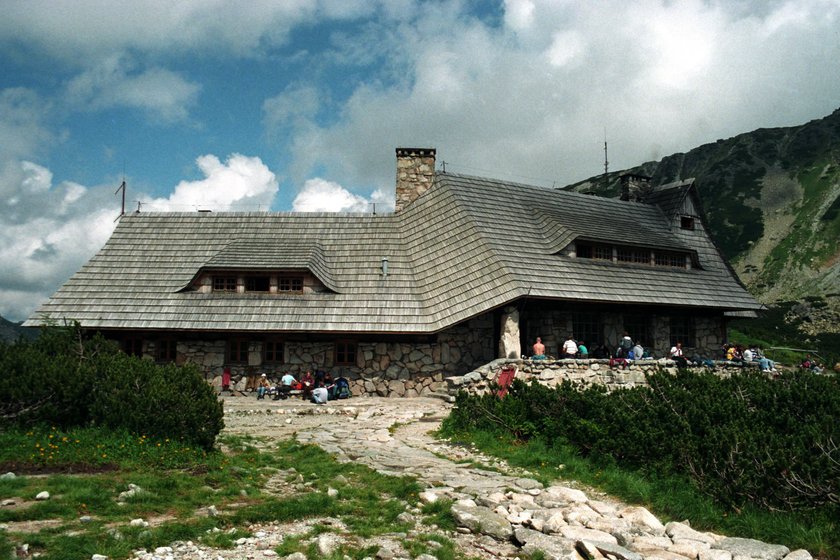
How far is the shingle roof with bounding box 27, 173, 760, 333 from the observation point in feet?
66.1

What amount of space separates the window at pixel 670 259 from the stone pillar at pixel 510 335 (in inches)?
333

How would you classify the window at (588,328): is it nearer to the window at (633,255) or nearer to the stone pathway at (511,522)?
the window at (633,255)

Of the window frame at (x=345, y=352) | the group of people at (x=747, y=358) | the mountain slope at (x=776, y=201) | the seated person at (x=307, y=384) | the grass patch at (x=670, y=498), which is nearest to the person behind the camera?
the grass patch at (x=670, y=498)

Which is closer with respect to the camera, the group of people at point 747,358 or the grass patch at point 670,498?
the grass patch at point 670,498

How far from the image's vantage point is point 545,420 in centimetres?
1121

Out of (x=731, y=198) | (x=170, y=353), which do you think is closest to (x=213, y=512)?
(x=170, y=353)

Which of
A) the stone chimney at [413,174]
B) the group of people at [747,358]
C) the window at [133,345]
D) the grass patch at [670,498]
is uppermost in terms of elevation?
the stone chimney at [413,174]

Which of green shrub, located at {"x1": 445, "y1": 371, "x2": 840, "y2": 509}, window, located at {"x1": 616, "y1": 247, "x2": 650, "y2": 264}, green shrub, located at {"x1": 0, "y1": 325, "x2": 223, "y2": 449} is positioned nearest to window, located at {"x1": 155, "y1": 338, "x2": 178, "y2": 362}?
green shrub, located at {"x1": 0, "y1": 325, "x2": 223, "y2": 449}

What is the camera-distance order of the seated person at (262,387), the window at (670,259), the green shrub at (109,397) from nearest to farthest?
A: the green shrub at (109,397) < the seated person at (262,387) < the window at (670,259)

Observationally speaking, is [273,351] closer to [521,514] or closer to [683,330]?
[521,514]

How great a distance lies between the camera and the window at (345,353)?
67.4 feet

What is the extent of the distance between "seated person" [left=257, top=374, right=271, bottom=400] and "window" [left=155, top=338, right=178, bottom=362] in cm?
321

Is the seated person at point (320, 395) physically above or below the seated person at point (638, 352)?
below

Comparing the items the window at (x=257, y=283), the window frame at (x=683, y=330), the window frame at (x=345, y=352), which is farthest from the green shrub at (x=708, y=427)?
the window frame at (x=683, y=330)
